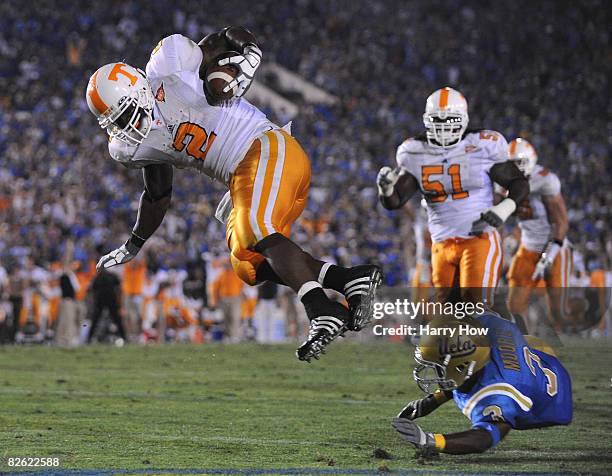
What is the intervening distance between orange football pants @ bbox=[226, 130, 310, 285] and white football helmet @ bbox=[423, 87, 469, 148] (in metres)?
2.28

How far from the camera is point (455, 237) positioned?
302 inches

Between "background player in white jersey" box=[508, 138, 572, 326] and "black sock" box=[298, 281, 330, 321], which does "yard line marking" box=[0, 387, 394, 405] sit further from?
"black sock" box=[298, 281, 330, 321]

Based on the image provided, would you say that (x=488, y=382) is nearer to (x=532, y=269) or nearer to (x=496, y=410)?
(x=496, y=410)

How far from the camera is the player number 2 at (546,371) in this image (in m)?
5.19

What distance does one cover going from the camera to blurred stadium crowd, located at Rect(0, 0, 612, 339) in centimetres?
1566

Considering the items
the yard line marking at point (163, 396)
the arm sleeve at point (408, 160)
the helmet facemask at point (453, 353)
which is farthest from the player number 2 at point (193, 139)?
the yard line marking at point (163, 396)

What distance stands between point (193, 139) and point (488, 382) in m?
1.85

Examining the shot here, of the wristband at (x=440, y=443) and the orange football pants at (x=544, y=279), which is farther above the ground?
the orange football pants at (x=544, y=279)

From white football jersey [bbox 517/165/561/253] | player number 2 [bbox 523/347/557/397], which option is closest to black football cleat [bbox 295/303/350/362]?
player number 2 [bbox 523/347/557/397]

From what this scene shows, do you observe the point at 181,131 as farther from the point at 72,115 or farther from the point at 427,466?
the point at 72,115

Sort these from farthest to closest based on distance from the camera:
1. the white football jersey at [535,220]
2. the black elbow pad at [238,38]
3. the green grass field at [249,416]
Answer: the white football jersey at [535,220] → the black elbow pad at [238,38] → the green grass field at [249,416]

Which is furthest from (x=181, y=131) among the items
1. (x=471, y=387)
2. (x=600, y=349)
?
(x=600, y=349)

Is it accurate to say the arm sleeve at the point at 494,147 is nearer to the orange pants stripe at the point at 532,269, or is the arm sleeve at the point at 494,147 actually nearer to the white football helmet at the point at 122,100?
the orange pants stripe at the point at 532,269

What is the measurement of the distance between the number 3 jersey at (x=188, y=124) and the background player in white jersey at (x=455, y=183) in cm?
211
